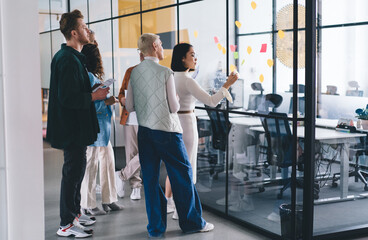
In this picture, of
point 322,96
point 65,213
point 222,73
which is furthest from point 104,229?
point 322,96

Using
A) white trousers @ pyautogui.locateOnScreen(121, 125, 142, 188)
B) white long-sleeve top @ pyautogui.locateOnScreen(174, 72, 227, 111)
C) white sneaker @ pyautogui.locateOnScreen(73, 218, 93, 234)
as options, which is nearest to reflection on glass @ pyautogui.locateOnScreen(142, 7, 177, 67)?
white trousers @ pyautogui.locateOnScreen(121, 125, 142, 188)

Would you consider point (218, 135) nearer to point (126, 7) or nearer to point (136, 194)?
point (136, 194)

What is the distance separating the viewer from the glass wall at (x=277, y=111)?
12.7ft

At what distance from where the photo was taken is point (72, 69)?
148 inches

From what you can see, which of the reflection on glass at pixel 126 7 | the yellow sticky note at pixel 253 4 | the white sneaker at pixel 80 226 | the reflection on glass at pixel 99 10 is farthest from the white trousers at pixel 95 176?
the reflection on glass at pixel 99 10

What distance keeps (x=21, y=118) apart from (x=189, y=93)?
2330 millimetres

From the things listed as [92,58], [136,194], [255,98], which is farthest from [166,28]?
[136,194]

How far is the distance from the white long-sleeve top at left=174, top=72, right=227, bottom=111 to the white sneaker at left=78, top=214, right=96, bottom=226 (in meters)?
1.34

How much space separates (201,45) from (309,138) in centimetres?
164

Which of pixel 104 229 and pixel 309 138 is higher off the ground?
pixel 309 138

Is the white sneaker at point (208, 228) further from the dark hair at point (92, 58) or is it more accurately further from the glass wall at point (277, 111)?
the dark hair at point (92, 58)

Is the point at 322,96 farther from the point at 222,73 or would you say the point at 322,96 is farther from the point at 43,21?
the point at 43,21

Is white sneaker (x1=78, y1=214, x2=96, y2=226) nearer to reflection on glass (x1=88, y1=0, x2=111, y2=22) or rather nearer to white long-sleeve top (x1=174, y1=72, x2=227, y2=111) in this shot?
white long-sleeve top (x1=174, y1=72, x2=227, y2=111)

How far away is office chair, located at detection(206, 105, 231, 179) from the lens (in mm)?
4699
